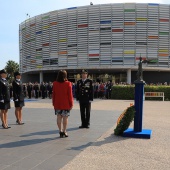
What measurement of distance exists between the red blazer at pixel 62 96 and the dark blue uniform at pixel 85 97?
1.49 metres

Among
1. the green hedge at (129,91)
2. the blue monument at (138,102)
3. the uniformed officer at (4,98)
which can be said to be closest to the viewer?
the blue monument at (138,102)

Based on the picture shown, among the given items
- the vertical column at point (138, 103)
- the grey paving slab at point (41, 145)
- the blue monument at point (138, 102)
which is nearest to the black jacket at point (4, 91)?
the grey paving slab at point (41, 145)

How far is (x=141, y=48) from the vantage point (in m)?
39.0

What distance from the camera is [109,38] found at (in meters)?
39.3

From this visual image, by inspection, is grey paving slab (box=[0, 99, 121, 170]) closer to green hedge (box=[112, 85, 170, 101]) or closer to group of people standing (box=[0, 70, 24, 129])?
group of people standing (box=[0, 70, 24, 129])

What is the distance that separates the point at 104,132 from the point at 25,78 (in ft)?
154

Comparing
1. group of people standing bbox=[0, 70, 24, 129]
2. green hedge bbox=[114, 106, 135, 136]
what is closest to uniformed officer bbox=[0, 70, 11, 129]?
group of people standing bbox=[0, 70, 24, 129]

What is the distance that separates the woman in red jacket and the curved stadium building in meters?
32.4

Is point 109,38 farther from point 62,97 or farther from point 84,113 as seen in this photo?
point 62,97

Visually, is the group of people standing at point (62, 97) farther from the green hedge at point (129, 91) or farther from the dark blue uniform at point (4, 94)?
the green hedge at point (129, 91)

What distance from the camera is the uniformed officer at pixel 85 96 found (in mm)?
8383

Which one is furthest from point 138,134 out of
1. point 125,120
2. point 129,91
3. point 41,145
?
point 129,91

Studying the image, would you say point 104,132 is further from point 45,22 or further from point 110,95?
point 45,22

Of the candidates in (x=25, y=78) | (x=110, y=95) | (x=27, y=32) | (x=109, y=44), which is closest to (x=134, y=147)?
(x=110, y=95)
